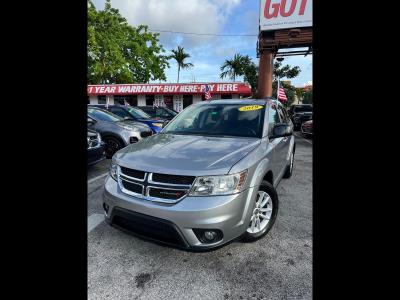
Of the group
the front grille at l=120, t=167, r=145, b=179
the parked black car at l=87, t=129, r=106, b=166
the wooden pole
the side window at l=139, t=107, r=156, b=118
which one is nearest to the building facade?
the wooden pole

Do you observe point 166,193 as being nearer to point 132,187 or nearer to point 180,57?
point 132,187

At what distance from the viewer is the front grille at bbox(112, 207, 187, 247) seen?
7.65 ft

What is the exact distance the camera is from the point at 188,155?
2.70 metres

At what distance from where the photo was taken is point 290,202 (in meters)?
4.26

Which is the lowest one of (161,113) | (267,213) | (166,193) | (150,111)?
(267,213)

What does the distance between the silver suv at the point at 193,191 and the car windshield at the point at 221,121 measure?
10.0 inches

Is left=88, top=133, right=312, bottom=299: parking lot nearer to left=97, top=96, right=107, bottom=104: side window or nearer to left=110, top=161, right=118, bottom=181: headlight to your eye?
left=110, top=161, right=118, bottom=181: headlight

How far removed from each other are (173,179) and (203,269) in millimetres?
903

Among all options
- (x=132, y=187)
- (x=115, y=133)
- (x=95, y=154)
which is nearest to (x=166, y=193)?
(x=132, y=187)

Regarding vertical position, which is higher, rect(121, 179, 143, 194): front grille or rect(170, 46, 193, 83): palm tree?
rect(170, 46, 193, 83): palm tree

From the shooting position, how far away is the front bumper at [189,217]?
7.53ft

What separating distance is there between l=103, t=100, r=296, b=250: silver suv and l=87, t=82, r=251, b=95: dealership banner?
22070mm

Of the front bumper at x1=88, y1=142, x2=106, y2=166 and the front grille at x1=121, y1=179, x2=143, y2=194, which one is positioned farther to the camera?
the front bumper at x1=88, y1=142, x2=106, y2=166
